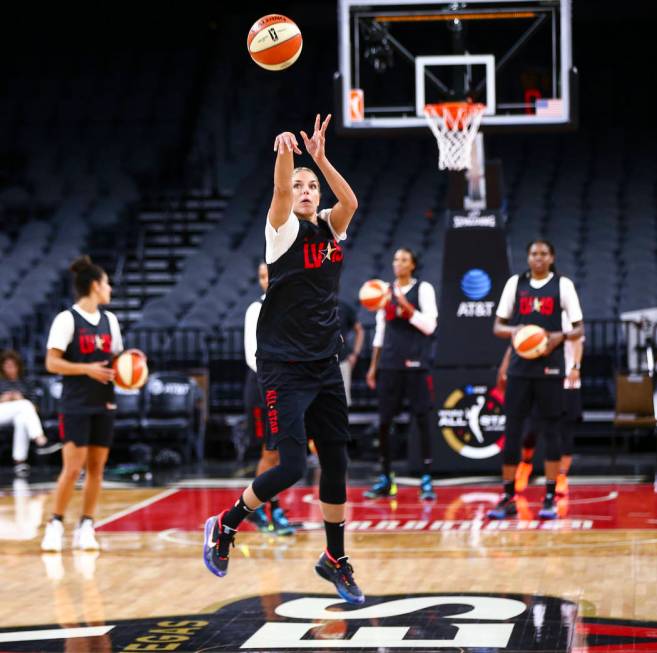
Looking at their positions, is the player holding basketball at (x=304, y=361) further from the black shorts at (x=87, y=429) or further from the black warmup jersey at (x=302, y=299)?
the black shorts at (x=87, y=429)

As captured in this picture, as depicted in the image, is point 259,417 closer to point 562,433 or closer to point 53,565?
point 53,565

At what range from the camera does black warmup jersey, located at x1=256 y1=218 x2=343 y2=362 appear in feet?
19.0

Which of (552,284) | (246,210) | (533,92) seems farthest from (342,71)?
(246,210)

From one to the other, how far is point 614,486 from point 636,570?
421 cm

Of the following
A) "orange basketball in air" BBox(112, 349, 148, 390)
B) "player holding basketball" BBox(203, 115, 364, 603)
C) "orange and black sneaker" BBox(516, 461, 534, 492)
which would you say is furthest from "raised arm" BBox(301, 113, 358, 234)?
"orange and black sneaker" BBox(516, 461, 534, 492)

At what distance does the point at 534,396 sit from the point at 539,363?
265 mm

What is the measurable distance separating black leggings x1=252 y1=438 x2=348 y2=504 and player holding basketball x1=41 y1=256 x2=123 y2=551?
102 inches

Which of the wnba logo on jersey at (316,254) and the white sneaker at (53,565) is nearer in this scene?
the wnba logo on jersey at (316,254)

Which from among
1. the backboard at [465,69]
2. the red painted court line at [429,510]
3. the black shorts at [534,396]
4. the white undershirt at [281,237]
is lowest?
the red painted court line at [429,510]

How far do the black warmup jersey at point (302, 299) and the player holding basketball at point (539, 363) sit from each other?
137 inches

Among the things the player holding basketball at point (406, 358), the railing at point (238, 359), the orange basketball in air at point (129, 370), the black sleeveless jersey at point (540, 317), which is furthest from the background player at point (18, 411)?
the black sleeveless jersey at point (540, 317)

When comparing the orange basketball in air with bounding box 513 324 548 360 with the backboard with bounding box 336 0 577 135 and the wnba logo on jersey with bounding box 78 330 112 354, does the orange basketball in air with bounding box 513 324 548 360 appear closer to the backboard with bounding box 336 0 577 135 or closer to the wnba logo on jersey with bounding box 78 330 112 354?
the wnba logo on jersey with bounding box 78 330 112 354

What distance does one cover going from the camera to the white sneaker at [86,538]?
8.21 metres

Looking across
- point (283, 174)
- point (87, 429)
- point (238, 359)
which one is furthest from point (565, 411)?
point (238, 359)
